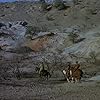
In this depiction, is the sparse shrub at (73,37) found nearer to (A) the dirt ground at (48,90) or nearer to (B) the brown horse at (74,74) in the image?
(A) the dirt ground at (48,90)

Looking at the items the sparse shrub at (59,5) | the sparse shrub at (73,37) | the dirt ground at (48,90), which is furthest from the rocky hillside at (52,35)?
the dirt ground at (48,90)

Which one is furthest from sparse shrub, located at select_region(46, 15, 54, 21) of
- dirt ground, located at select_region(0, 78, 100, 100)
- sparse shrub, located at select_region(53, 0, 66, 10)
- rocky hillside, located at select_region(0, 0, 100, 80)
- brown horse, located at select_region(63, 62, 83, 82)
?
brown horse, located at select_region(63, 62, 83, 82)

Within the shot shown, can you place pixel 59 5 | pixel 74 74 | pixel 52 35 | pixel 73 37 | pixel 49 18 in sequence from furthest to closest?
1. pixel 59 5
2. pixel 49 18
3. pixel 52 35
4. pixel 73 37
5. pixel 74 74

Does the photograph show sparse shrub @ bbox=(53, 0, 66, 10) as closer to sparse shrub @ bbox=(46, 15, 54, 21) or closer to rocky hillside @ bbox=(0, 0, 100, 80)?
rocky hillside @ bbox=(0, 0, 100, 80)

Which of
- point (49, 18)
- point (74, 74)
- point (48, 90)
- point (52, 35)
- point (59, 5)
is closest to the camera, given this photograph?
point (48, 90)

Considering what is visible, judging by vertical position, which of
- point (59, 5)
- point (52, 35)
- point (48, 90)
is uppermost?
point (59, 5)

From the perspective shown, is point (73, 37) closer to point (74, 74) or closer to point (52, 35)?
point (52, 35)

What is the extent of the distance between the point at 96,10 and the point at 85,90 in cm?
2839

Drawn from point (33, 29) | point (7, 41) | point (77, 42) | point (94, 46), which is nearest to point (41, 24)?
point (33, 29)

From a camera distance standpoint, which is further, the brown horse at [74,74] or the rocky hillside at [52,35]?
the rocky hillside at [52,35]

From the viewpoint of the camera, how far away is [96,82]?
1991 centimetres

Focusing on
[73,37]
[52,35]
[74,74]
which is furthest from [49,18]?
[74,74]

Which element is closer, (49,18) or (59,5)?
(49,18)

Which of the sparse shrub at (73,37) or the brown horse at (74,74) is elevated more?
the sparse shrub at (73,37)
